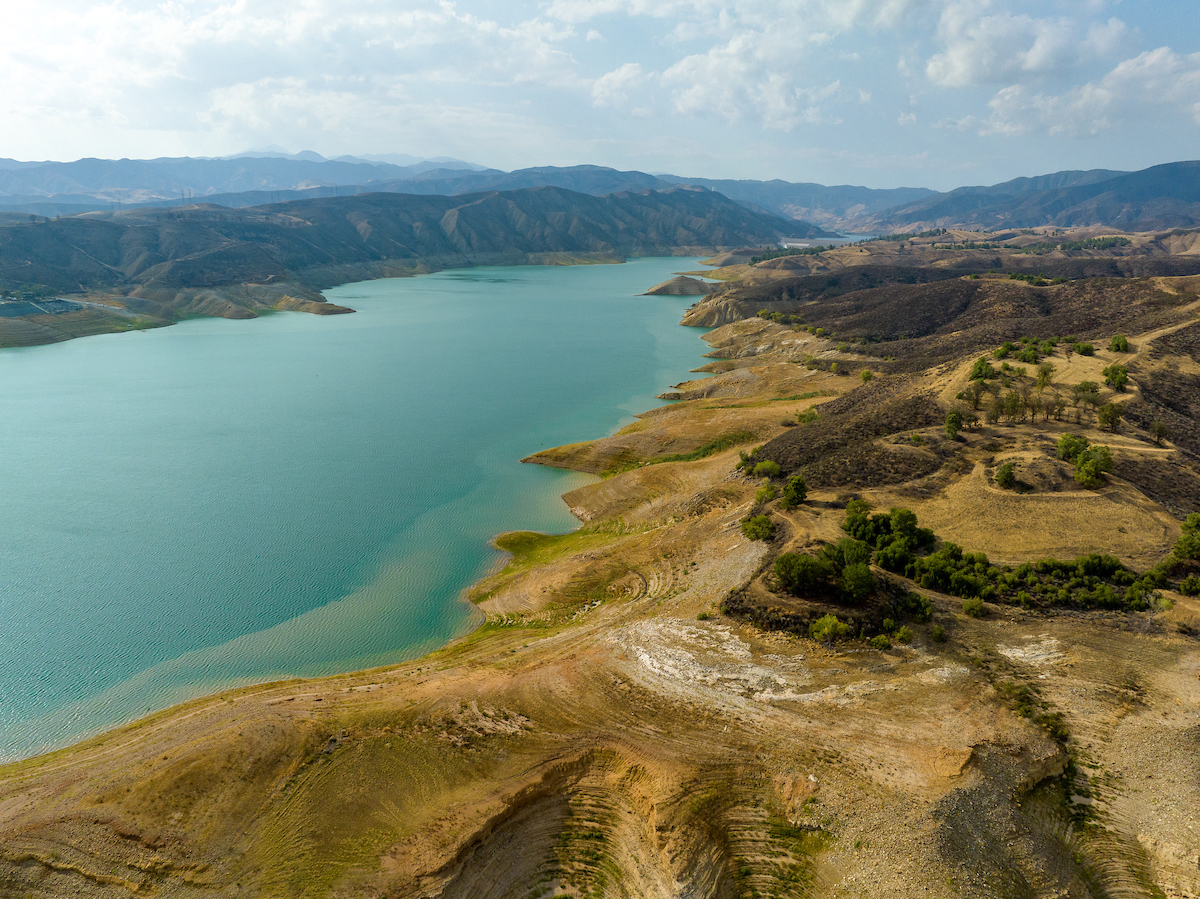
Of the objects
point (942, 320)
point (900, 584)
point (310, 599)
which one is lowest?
point (310, 599)

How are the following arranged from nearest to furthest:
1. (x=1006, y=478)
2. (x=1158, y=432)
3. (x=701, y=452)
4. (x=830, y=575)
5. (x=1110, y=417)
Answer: (x=830, y=575) < (x=1006, y=478) < (x=1158, y=432) < (x=1110, y=417) < (x=701, y=452)

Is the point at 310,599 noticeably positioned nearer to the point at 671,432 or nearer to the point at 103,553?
the point at 103,553

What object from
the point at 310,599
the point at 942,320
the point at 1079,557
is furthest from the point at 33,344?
the point at 942,320

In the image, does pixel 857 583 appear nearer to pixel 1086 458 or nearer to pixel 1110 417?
pixel 1086 458

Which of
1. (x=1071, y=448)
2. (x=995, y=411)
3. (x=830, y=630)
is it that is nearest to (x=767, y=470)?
(x=995, y=411)

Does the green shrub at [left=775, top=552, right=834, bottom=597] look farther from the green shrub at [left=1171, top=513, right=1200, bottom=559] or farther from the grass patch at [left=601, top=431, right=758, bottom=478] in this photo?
the grass patch at [left=601, top=431, right=758, bottom=478]

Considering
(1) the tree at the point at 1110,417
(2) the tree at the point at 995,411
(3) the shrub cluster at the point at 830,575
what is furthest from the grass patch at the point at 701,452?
(1) the tree at the point at 1110,417

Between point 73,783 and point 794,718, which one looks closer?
point 73,783
